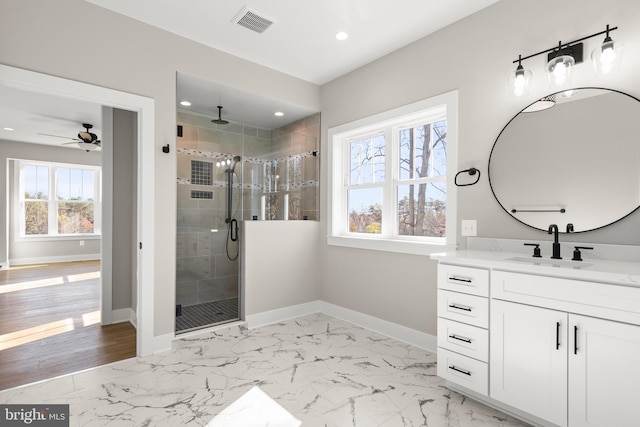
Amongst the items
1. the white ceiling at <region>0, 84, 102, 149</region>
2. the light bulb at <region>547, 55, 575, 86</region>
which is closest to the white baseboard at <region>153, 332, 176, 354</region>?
the white ceiling at <region>0, 84, 102, 149</region>

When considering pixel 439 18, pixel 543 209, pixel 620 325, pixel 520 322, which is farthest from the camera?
pixel 439 18

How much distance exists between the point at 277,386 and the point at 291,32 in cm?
287

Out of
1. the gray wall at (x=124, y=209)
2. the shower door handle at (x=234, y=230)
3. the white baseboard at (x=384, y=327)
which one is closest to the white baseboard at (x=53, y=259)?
the gray wall at (x=124, y=209)

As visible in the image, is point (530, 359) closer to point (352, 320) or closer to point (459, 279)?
point (459, 279)

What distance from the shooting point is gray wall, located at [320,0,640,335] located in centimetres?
198

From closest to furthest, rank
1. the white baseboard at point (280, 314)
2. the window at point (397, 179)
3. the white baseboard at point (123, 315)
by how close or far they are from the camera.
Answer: the window at point (397, 179) → the white baseboard at point (280, 314) → the white baseboard at point (123, 315)

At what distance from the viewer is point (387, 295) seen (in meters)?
3.25

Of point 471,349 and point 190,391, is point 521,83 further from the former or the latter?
point 190,391

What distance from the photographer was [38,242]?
24.4ft

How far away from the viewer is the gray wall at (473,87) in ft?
6.51

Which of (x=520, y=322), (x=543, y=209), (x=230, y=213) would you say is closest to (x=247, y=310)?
(x=230, y=213)

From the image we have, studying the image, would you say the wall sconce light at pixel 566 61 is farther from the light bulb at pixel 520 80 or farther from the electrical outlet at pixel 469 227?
the electrical outlet at pixel 469 227

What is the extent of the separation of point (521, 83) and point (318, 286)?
295cm

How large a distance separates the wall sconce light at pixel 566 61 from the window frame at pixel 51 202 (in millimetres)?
7487
